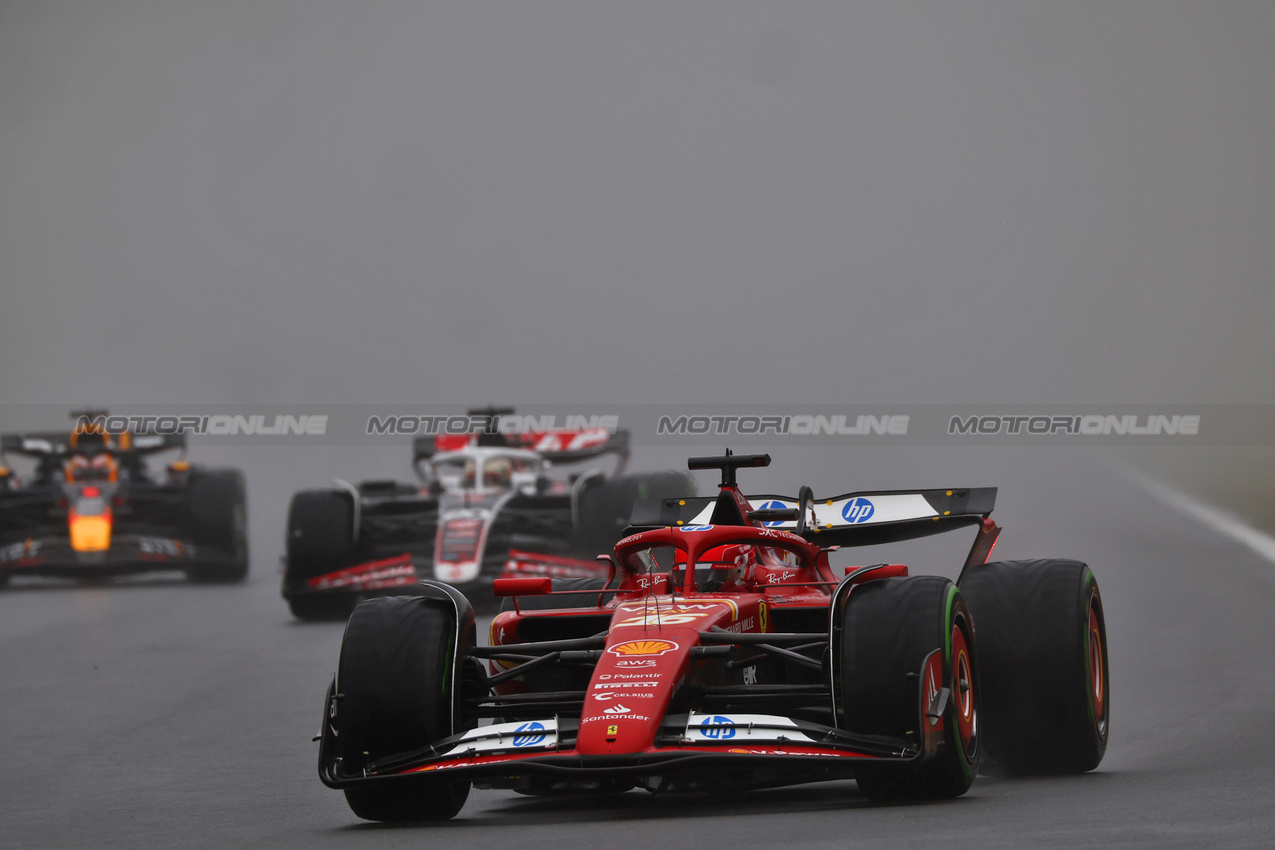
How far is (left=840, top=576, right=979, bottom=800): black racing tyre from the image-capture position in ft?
23.3

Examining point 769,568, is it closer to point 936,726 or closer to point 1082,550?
point 936,726

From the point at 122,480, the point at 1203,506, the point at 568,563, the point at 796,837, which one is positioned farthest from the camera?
the point at 1203,506

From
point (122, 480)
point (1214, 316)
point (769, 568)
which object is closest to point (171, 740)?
point (769, 568)

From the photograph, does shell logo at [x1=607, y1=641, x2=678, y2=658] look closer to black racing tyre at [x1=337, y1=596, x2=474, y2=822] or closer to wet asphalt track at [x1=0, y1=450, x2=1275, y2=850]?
wet asphalt track at [x1=0, y1=450, x2=1275, y2=850]

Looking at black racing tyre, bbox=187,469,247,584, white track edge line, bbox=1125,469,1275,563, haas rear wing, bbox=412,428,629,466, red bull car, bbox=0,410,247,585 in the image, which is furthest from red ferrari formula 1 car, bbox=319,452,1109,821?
white track edge line, bbox=1125,469,1275,563

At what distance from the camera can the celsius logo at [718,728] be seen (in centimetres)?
693

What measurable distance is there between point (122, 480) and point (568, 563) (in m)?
7.71

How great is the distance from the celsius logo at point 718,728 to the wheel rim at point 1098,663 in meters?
2.78

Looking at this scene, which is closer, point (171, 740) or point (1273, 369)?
point (171, 740)

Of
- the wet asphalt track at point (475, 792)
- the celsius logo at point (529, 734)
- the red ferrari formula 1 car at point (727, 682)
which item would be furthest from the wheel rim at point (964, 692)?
the celsius logo at point (529, 734)

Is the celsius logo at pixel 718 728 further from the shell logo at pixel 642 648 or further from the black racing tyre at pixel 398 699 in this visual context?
the black racing tyre at pixel 398 699

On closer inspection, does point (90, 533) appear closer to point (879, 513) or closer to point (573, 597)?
point (573, 597)

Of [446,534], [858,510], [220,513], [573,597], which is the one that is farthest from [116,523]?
[858,510]

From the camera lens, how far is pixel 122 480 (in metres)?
23.1
